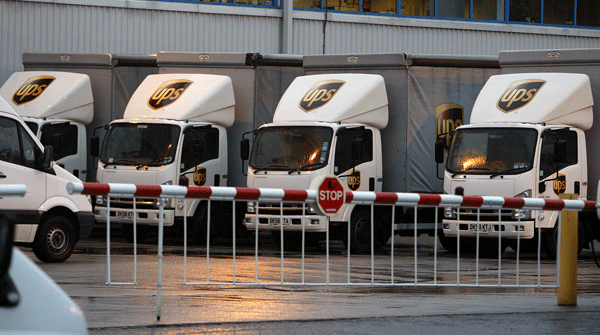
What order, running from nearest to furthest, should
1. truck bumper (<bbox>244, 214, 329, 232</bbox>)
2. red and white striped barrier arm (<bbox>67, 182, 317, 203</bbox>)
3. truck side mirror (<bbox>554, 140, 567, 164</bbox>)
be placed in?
red and white striped barrier arm (<bbox>67, 182, 317, 203</bbox>) → truck bumper (<bbox>244, 214, 329, 232</bbox>) → truck side mirror (<bbox>554, 140, 567, 164</bbox>)

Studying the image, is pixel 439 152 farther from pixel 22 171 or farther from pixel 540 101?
pixel 22 171

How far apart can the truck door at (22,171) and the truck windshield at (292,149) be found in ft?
16.2

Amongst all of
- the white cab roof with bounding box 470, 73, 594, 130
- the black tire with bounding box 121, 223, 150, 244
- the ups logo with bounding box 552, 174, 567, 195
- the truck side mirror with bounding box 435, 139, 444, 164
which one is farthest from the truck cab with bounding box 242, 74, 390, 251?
the ups logo with bounding box 552, 174, 567, 195

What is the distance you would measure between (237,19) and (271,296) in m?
19.0

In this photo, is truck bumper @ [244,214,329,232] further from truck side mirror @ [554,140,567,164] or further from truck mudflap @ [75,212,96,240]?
truck side mirror @ [554,140,567,164]

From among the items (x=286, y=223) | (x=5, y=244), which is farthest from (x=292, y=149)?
(x=5, y=244)

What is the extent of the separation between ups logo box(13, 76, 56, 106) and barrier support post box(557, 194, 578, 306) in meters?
12.8

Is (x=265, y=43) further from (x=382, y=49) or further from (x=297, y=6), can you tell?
(x=382, y=49)

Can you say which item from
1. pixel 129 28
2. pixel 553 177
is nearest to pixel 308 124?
pixel 553 177

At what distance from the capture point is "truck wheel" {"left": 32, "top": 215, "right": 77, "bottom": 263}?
39.2 ft

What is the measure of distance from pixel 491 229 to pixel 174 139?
6.16 metres

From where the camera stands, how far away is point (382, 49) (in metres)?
28.1

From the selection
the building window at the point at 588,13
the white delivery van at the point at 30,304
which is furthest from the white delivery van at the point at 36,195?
the building window at the point at 588,13

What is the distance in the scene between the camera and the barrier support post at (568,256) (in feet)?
26.4
